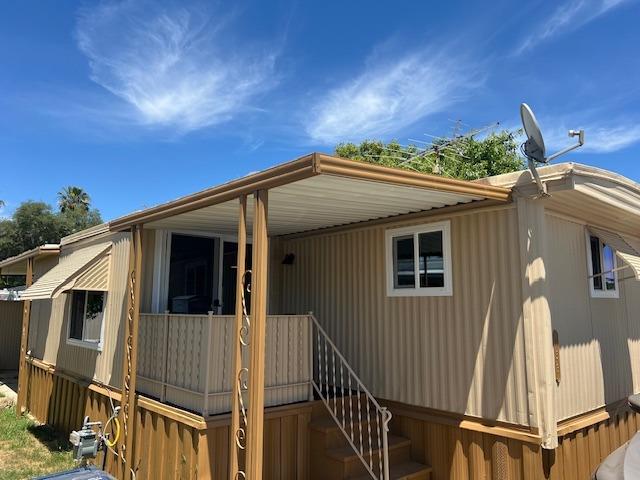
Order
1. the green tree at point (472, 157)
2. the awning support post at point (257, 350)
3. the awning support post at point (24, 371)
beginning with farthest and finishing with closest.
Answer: the green tree at point (472, 157) → the awning support post at point (24, 371) → the awning support post at point (257, 350)

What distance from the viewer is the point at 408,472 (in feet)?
16.2

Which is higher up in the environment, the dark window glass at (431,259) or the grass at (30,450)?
the dark window glass at (431,259)

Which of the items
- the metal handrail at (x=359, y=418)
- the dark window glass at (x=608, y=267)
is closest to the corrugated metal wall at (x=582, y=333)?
the dark window glass at (x=608, y=267)

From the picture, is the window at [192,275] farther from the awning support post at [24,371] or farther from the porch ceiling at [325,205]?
the awning support post at [24,371]

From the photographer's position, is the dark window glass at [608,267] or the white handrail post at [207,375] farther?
the dark window glass at [608,267]

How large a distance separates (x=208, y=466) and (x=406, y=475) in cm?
207

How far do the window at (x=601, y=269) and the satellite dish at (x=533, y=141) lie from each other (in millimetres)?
2021

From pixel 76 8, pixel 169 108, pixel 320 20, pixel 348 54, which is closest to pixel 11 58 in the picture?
pixel 76 8

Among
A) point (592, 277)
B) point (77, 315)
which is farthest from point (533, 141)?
point (77, 315)

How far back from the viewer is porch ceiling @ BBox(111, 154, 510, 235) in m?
3.41

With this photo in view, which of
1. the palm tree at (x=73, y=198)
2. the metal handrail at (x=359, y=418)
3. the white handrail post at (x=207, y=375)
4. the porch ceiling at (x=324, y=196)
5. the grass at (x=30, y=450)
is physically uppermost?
the palm tree at (x=73, y=198)

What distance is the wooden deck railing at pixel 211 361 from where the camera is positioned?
490cm

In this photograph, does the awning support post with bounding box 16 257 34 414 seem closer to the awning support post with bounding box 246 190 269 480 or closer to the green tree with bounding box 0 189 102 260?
the awning support post with bounding box 246 190 269 480

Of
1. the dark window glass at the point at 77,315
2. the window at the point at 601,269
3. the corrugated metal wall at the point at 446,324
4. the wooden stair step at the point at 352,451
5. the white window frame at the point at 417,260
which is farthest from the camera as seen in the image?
the dark window glass at the point at 77,315
